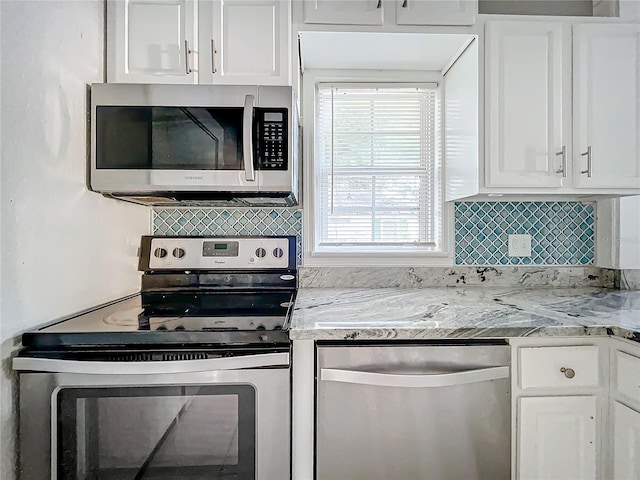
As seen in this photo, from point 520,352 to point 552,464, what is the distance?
340 millimetres

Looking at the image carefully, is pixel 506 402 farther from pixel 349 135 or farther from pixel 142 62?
pixel 142 62

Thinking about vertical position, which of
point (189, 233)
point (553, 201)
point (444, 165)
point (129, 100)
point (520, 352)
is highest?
point (129, 100)

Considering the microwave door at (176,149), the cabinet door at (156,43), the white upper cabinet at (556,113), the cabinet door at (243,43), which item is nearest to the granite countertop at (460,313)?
the white upper cabinet at (556,113)

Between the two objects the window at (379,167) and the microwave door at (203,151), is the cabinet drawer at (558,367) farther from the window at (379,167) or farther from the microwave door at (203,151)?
the microwave door at (203,151)

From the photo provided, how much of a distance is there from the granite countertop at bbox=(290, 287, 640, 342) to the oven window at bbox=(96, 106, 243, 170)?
2.00ft

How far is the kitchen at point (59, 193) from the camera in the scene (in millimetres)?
985

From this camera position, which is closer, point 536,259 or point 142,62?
point 142,62

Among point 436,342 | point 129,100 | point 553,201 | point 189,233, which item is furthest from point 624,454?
point 129,100

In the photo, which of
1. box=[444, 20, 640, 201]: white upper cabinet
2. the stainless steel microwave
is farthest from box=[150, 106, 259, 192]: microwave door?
box=[444, 20, 640, 201]: white upper cabinet

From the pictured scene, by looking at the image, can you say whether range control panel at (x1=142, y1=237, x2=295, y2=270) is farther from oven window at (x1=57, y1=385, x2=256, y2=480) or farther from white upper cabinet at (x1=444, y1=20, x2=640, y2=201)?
white upper cabinet at (x1=444, y1=20, x2=640, y2=201)

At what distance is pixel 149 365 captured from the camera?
1.01 metres

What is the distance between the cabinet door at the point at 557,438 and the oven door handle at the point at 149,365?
731 mm

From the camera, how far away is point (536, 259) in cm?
185

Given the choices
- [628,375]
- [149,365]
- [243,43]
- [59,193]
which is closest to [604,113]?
[628,375]
